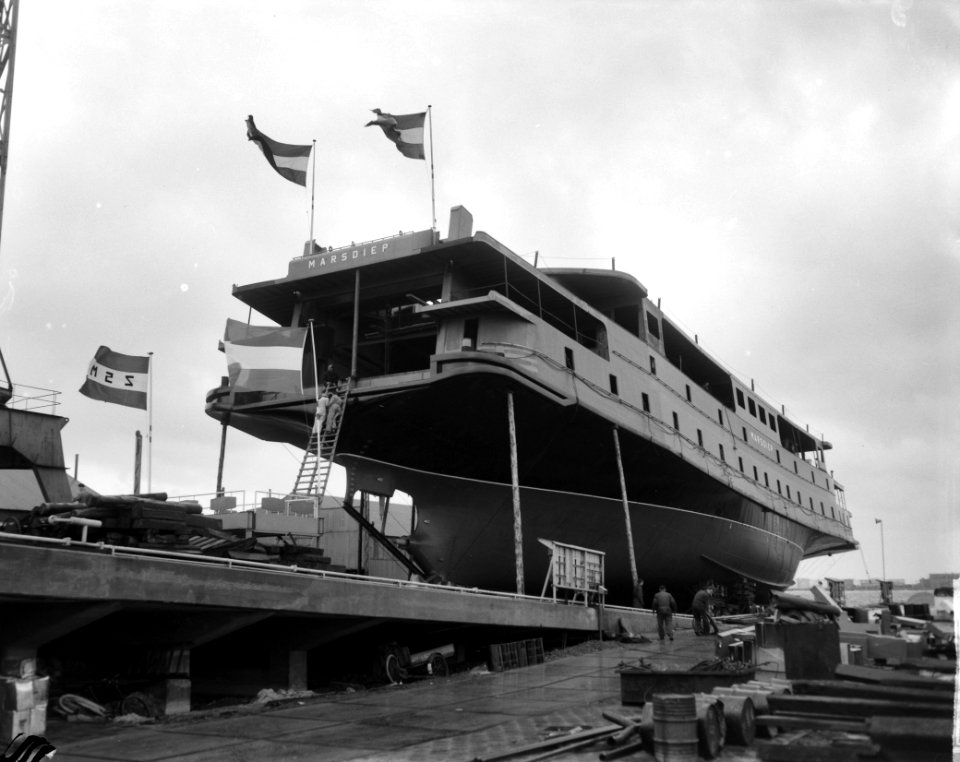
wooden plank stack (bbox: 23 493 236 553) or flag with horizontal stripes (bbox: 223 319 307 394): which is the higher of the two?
flag with horizontal stripes (bbox: 223 319 307 394)

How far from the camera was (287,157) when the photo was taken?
23625mm

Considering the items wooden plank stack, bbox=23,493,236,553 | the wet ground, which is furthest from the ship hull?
wooden plank stack, bbox=23,493,236,553

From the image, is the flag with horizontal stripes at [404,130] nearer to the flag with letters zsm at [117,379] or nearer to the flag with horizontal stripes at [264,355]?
the flag with horizontal stripes at [264,355]

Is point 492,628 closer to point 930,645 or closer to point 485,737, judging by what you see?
point 485,737

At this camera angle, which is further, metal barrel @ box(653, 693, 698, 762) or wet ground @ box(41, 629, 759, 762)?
wet ground @ box(41, 629, 759, 762)

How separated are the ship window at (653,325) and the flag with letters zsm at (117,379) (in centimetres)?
1793

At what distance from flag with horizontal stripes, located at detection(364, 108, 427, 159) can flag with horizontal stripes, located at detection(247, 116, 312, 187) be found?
214 cm

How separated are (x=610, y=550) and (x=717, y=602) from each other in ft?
23.9

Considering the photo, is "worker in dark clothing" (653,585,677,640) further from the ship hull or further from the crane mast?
the crane mast

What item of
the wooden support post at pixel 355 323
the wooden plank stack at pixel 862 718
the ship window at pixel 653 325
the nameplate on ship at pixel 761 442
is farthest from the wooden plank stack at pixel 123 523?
the nameplate on ship at pixel 761 442

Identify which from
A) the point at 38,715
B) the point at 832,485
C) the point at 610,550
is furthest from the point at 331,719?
the point at 832,485

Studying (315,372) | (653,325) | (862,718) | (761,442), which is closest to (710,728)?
(862,718)

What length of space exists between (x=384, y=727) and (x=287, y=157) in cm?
1811

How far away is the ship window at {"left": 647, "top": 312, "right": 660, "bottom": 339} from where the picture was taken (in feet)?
99.3
